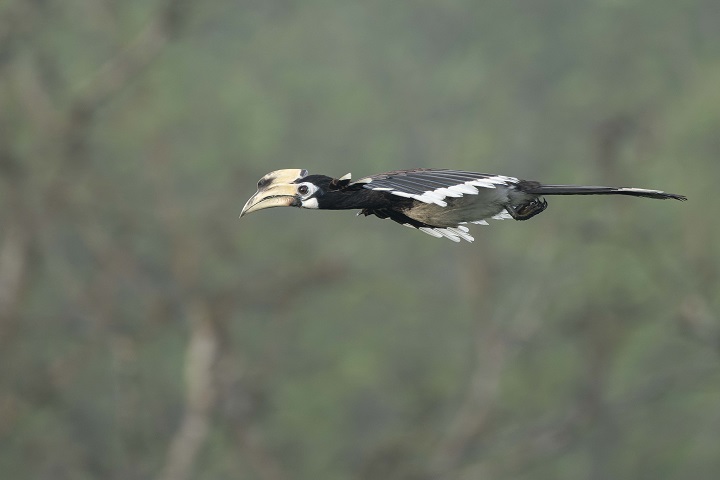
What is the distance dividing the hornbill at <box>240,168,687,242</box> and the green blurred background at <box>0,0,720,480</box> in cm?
1695

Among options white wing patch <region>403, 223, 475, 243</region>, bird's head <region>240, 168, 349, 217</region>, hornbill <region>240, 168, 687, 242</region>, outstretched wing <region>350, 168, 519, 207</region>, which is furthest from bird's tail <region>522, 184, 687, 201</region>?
bird's head <region>240, 168, 349, 217</region>

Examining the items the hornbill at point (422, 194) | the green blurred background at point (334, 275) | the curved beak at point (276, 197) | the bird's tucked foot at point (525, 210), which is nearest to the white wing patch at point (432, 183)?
the hornbill at point (422, 194)

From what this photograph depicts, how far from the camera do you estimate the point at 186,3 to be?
26.9m

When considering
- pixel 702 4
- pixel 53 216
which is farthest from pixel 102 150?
pixel 702 4

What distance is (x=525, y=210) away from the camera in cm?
759

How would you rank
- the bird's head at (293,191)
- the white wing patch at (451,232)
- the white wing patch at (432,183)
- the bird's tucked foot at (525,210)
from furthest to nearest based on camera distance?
the white wing patch at (451,232)
the bird's tucked foot at (525,210)
the bird's head at (293,191)
the white wing patch at (432,183)

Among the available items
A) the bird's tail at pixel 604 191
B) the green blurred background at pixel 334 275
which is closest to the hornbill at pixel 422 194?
the bird's tail at pixel 604 191

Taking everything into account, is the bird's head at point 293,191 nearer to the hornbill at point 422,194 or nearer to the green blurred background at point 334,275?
the hornbill at point 422,194

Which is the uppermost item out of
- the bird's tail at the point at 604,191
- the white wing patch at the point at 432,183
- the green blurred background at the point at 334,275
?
the green blurred background at the point at 334,275

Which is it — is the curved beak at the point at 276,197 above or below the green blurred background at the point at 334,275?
below

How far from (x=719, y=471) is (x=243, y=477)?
8857 mm

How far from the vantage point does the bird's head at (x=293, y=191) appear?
727cm

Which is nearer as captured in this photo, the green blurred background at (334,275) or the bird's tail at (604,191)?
the bird's tail at (604,191)

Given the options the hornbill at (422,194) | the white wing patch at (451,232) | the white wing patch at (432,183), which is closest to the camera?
the white wing patch at (432,183)
